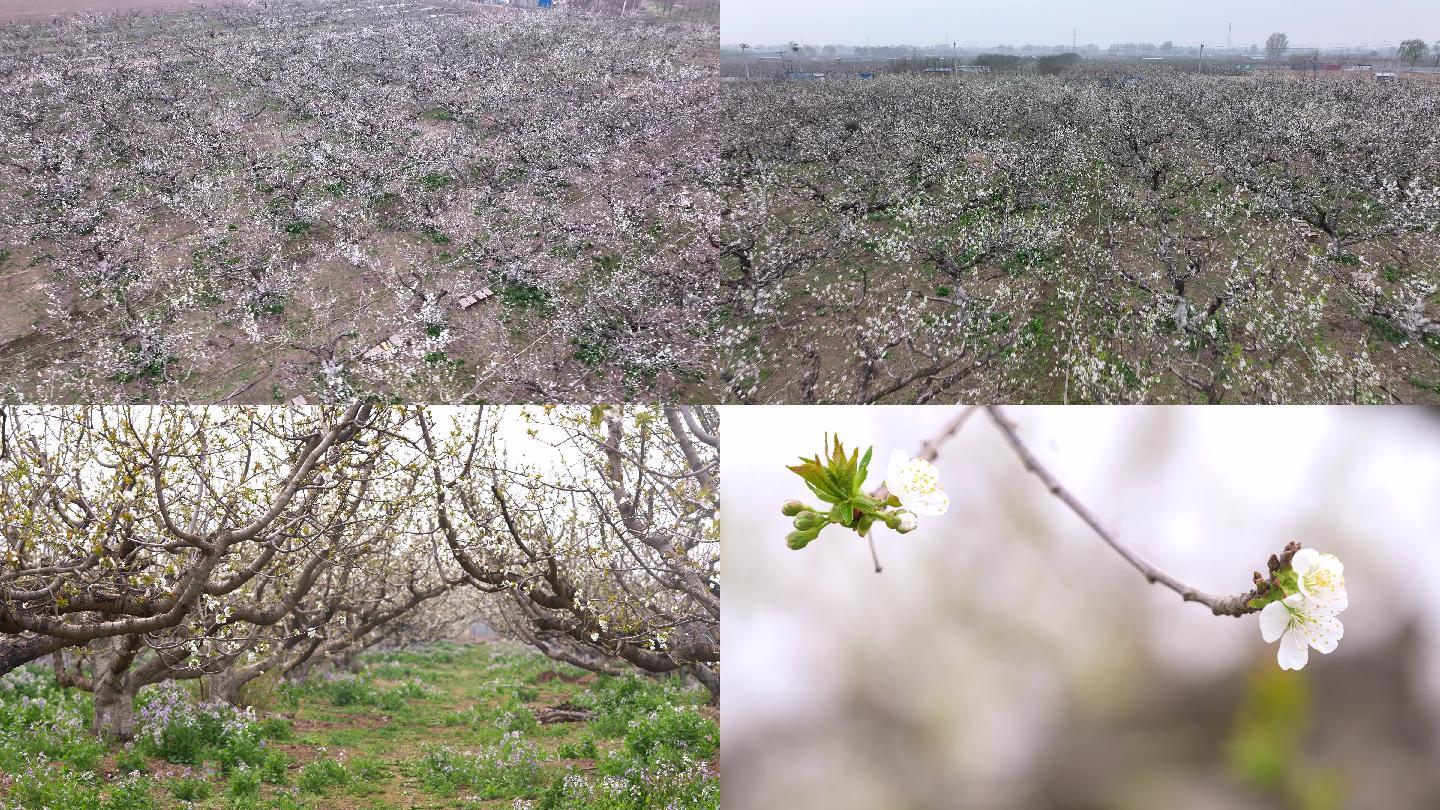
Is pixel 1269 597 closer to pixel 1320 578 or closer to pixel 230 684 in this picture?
pixel 1320 578

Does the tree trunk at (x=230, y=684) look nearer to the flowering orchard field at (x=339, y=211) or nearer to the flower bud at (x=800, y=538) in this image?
Result: the flowering orchard field at (x=339, y=211)

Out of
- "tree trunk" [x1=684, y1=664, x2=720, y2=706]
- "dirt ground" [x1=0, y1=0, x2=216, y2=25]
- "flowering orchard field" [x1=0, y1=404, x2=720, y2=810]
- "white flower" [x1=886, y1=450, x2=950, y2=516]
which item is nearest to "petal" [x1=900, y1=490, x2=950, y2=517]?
"white flower" [x1=886, y1=450, x2=950, y2=516]

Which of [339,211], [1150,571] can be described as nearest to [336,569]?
[1150,571]

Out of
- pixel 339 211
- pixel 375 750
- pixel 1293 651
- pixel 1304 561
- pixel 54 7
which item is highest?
pixel 54 7

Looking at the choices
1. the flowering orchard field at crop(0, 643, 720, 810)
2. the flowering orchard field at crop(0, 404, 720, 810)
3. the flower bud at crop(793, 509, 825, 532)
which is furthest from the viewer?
the flowering orchard field at crop(0, 643, 720, 810)

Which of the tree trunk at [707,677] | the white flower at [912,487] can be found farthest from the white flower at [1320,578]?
the tree trunk at [707,677]

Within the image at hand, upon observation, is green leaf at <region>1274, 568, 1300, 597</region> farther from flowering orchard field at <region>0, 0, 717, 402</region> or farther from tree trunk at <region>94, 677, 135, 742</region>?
flowering orchard field at <region>0, 0, 717, 402</region>

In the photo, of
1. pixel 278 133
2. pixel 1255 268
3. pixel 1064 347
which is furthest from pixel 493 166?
pixel 1255 268
